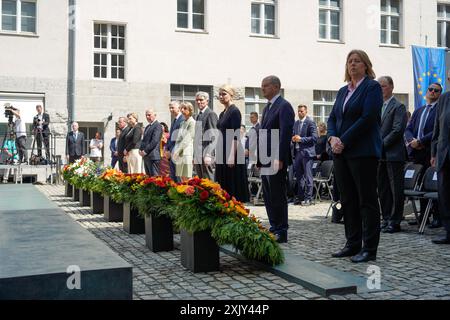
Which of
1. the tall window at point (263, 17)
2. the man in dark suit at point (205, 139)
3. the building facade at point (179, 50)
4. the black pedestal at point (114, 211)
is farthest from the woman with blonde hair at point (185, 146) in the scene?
the tall window at point (263, 17)

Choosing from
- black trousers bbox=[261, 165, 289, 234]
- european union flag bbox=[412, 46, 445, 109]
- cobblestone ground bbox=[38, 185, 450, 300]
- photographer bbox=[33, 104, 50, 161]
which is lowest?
cobblestone ground bbox=[38, 185, 450, 300]

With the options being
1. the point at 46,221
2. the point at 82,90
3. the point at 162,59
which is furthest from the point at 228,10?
the point at 46,221

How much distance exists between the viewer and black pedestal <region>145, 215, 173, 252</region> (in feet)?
21.6

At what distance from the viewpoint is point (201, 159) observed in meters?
9.11

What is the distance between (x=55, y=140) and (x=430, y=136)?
1443 centimetres

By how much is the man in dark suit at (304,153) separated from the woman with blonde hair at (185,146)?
2475 millimetres

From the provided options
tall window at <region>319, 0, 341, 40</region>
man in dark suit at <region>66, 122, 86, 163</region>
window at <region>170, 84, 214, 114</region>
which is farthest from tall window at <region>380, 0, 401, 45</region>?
man in dark suit at <region>66, 122, 86, 163</region>

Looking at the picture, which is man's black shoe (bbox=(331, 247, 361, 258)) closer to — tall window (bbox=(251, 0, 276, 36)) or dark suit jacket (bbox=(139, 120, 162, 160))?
dark suit jacket (bbox=(139, 120, 162, 160))

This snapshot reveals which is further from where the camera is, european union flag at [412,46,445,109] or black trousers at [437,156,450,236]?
european union flag at [412,46,445,109]

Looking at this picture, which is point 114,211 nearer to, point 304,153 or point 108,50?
point 304,153

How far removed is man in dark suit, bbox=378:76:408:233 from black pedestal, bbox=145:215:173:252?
10.3 feet

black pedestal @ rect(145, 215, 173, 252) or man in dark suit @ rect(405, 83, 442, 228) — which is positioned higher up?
man in dark suit @ rect(405, 83, 442, 228)
